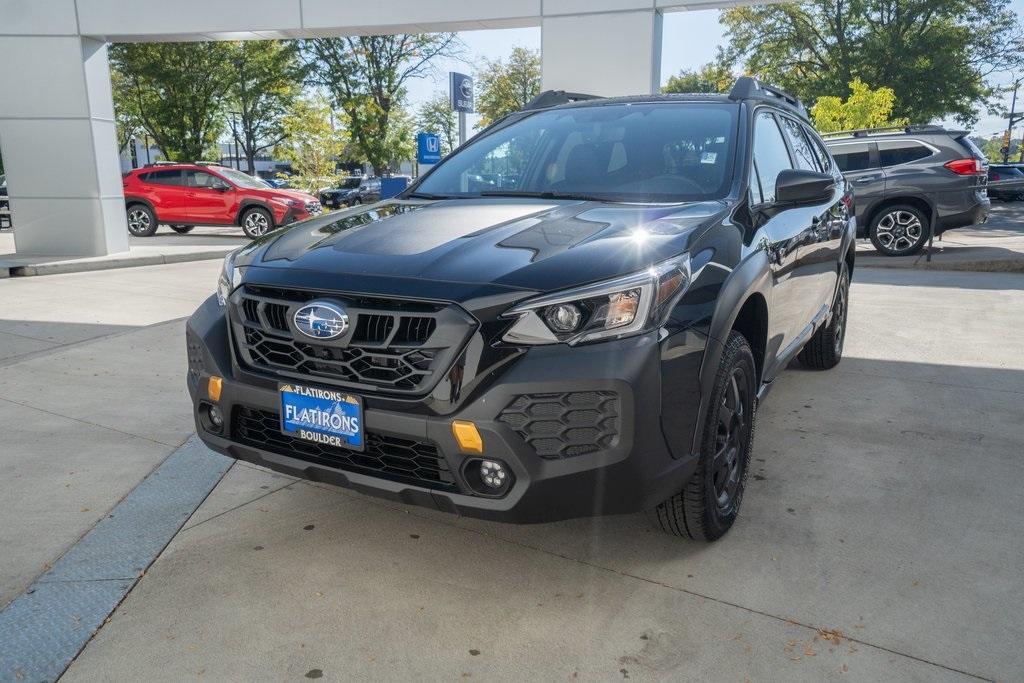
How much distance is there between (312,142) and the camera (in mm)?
25516

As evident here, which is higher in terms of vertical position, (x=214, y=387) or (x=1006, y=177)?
(x=214, y=387)

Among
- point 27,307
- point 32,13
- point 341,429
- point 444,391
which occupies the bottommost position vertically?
point 27,307

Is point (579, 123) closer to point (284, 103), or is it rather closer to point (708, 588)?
point (708, 588)

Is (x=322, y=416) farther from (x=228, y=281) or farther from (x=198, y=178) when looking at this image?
(x=198, y=178)

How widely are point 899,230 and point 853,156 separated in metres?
1.32

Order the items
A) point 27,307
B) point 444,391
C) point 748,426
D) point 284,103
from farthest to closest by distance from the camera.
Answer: point 284,103 < point 27,307 < point 748,426 < point 444,391

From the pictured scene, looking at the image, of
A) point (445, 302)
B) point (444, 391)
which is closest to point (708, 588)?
point (444, 391)

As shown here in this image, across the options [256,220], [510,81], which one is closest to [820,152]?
[256,220]

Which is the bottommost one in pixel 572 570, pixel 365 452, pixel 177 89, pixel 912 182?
pixel 572 570

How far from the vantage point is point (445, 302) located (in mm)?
2320

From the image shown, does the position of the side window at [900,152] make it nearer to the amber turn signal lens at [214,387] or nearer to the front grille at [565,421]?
the front grille at [565,421]

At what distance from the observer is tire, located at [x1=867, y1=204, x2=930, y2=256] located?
1212cm

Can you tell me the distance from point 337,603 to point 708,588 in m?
1.20

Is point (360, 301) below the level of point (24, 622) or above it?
above
